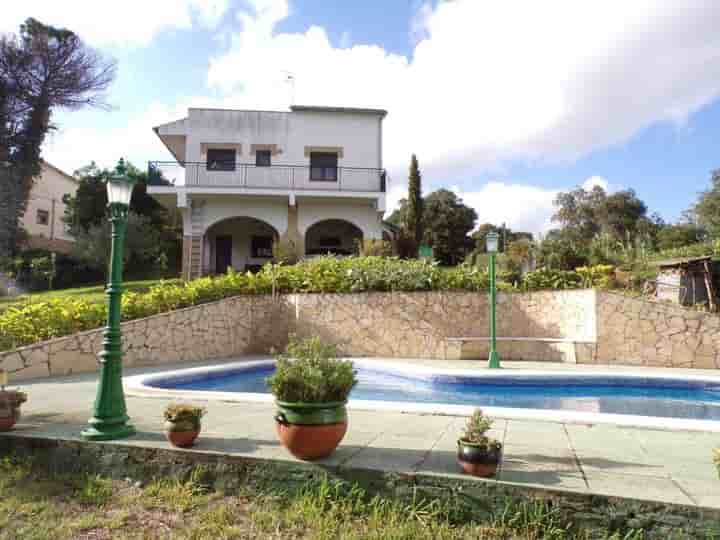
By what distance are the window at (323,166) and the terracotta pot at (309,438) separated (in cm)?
1683

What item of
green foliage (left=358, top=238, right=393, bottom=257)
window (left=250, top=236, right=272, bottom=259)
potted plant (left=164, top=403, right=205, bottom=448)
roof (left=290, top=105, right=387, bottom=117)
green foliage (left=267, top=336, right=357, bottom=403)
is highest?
roof (left=290, top=105, right=387, bottom=117)

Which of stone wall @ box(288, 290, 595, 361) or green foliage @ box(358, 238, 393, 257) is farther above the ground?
green foliage @ box(358, 238, 393, 257)

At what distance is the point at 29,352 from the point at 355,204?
12955 millimetres

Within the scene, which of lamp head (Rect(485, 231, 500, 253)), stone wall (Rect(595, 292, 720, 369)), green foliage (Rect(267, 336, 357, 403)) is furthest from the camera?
stone wall (Rect(595, 292, 720, 369))

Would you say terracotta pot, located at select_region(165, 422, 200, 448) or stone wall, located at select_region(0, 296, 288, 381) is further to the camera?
stone wall, located at select_region(0, 296, 288, 381)

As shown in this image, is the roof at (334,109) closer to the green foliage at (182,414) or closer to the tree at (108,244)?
the tree at (108,244)

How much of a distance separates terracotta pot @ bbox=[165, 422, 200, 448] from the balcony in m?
15.4

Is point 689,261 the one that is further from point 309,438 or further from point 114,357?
point 114,357

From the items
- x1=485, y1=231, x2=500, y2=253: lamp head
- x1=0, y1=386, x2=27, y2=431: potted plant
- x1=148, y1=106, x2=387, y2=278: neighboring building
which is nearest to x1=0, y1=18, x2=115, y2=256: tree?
x1=148, y1=106, x2=387, y2=278: neighboring building

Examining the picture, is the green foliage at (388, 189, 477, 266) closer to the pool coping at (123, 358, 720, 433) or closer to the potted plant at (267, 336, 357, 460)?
the pool coping at (123, 358, 720, 433)

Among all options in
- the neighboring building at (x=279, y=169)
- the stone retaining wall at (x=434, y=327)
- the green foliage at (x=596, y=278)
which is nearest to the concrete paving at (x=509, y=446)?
the stone retaining wall at (x=434, y=327)

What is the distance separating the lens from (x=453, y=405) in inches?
230

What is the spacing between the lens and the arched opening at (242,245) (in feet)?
70.4

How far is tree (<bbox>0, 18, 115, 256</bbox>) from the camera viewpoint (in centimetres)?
1952
